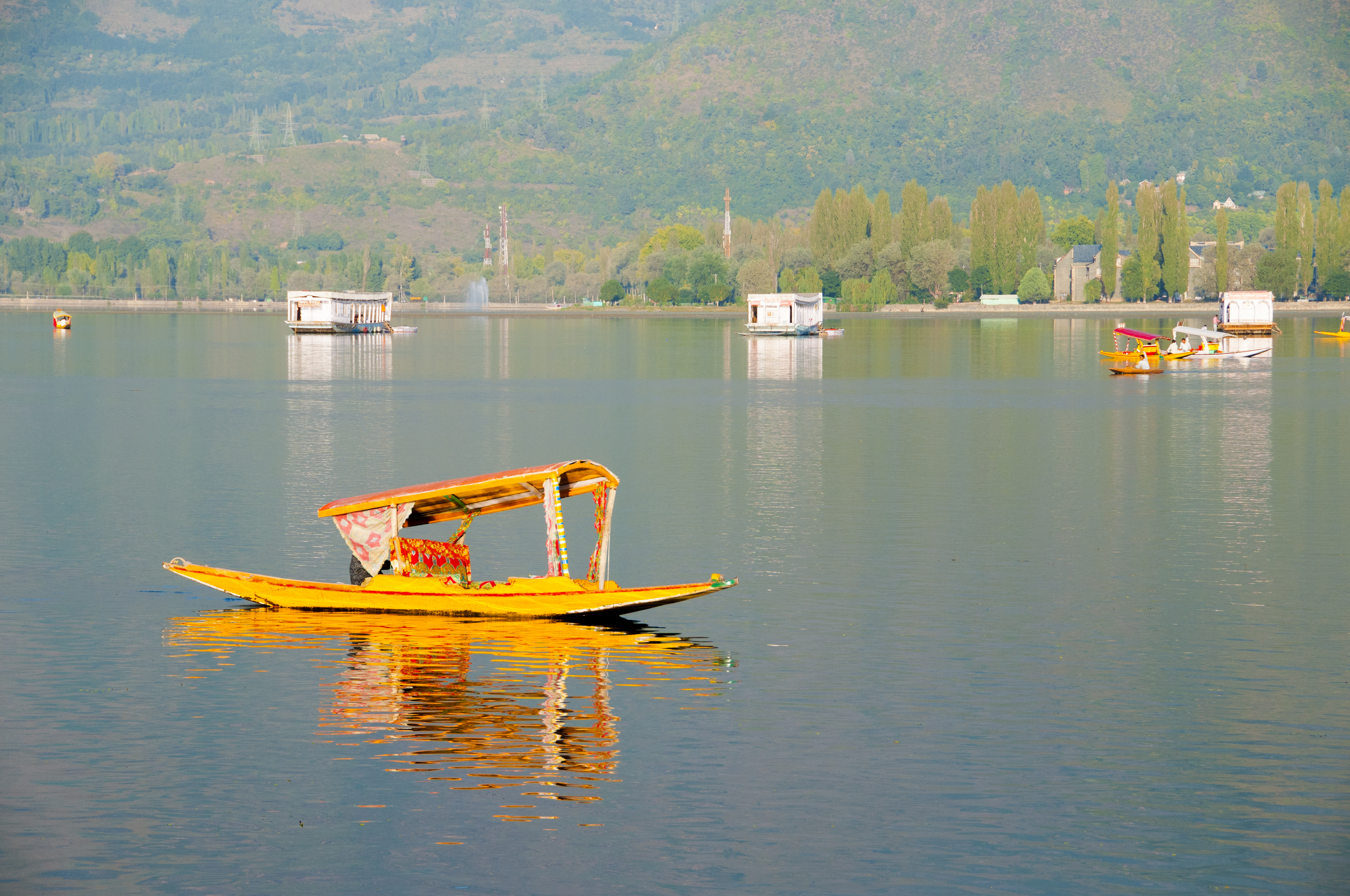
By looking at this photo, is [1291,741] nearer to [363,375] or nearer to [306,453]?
[306,453]

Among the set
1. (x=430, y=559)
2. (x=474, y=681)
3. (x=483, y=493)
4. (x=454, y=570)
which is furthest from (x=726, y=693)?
(x=483, y=493)

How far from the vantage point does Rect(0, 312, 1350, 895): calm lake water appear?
84.2 ft

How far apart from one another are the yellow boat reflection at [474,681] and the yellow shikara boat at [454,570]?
0.55 meters

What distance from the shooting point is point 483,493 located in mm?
44188

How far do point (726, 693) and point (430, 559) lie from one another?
1151 centimetres

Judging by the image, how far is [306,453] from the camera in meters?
82.8

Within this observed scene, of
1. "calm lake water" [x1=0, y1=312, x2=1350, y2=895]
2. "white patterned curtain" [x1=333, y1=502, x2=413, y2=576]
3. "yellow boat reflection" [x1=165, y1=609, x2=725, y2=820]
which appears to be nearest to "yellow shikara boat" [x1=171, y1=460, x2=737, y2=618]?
"white patterned curtain" [x1=333, y1=502, x2=413, y2=576]

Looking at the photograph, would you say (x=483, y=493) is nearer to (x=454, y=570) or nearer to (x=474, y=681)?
(x=454, y=570)

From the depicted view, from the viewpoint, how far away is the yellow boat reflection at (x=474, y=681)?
30.0 m

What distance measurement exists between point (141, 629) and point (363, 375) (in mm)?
112136

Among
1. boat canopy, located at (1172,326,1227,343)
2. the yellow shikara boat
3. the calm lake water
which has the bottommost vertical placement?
the calm lake water

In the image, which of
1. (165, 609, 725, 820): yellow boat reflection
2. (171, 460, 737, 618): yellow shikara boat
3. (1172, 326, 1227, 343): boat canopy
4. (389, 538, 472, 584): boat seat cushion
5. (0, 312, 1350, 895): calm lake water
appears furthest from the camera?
(1172, 326, 1227, 343): boat canopy

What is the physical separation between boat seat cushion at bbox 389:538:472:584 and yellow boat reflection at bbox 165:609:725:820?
1526 mm

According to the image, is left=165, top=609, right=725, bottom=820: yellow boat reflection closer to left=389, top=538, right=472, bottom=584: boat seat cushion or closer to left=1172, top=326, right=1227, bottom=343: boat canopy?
left=389, top=538, right=472, bottom=584: boat seat cushion
